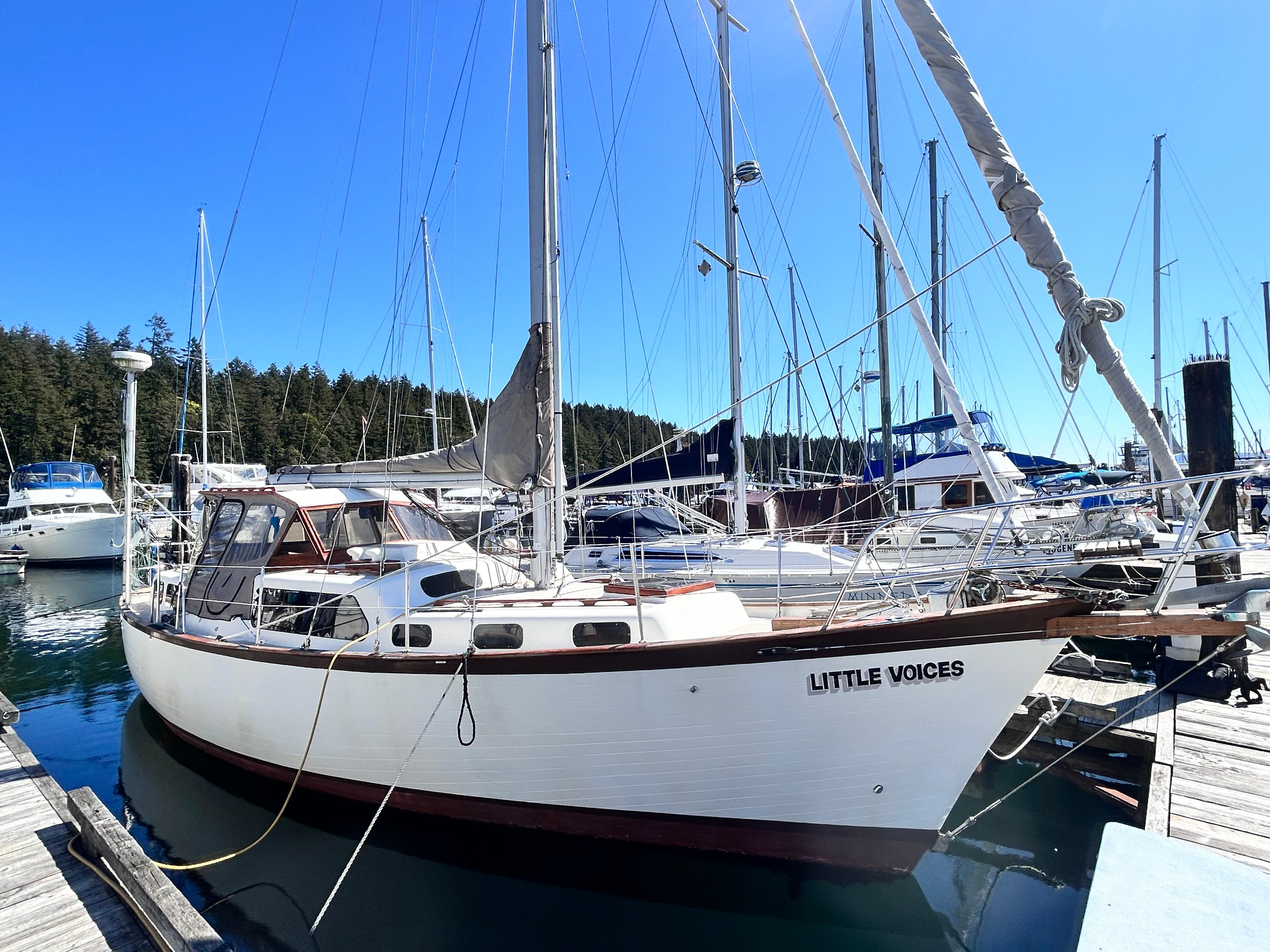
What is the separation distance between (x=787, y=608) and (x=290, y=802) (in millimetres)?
5653

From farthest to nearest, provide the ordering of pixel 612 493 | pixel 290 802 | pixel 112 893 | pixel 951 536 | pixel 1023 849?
pixel 951 536
pixel 612 493
pixel 290 802
pixel 1023 849
pixel 112 893

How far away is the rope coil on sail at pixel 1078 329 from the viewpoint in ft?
16.7

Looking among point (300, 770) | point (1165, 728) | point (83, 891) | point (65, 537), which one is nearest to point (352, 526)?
point (300, 770)

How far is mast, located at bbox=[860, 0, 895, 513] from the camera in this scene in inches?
529

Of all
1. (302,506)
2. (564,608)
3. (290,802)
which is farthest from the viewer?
(302,506)

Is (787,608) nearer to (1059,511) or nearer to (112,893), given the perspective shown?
(112,893)

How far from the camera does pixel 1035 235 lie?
5.51m

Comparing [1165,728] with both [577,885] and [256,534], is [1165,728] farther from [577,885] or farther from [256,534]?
[256,534]

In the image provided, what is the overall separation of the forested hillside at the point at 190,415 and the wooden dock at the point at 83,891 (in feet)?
111

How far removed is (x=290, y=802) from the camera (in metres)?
6.64

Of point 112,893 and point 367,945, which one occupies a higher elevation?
point 112,893

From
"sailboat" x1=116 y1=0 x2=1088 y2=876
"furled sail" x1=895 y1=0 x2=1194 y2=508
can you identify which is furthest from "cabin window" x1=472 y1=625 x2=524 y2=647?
"furled sail" x1=895 y1=0 x2=1194 y2=508

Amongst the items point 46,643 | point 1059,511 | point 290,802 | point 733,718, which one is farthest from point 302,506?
point 1059,511

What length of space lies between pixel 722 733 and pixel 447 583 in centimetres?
339
